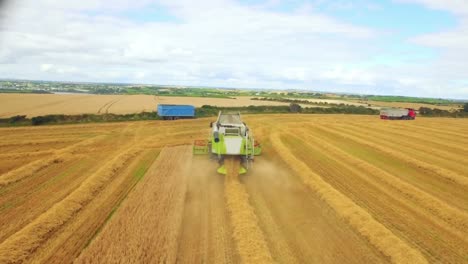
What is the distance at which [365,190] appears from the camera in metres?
13.4

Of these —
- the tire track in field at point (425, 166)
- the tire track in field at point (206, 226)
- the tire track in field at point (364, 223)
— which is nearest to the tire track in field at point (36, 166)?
the tire track in field at point (206, 226)

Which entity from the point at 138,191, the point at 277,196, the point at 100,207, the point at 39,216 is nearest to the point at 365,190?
the point at 277,196

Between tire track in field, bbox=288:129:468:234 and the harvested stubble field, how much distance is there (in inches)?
2.0

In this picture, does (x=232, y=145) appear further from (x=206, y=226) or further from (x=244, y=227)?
(x=244, y=227)

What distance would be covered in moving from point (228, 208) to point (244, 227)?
1.76m

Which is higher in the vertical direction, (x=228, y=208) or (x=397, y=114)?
(x=397, y=114)

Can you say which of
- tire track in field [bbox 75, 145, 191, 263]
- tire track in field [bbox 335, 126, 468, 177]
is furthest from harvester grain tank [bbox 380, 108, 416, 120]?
tire track in field [bbox 75, 145, 191, 263]

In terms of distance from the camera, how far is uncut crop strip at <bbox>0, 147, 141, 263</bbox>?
768 cm

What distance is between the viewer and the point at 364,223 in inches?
388

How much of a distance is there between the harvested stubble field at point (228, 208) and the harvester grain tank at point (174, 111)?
22378mm

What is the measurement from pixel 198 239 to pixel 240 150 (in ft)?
25.9

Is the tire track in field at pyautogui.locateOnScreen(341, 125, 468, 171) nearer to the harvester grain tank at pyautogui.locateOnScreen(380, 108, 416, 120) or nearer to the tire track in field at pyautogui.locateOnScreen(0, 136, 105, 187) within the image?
the tire track in field at pyautogui.locateOnScreen(0, 136, 105, 187)

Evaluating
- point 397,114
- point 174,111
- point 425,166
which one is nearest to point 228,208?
point 425,166

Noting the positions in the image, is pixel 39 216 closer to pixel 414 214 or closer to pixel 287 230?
pixel 287 230
